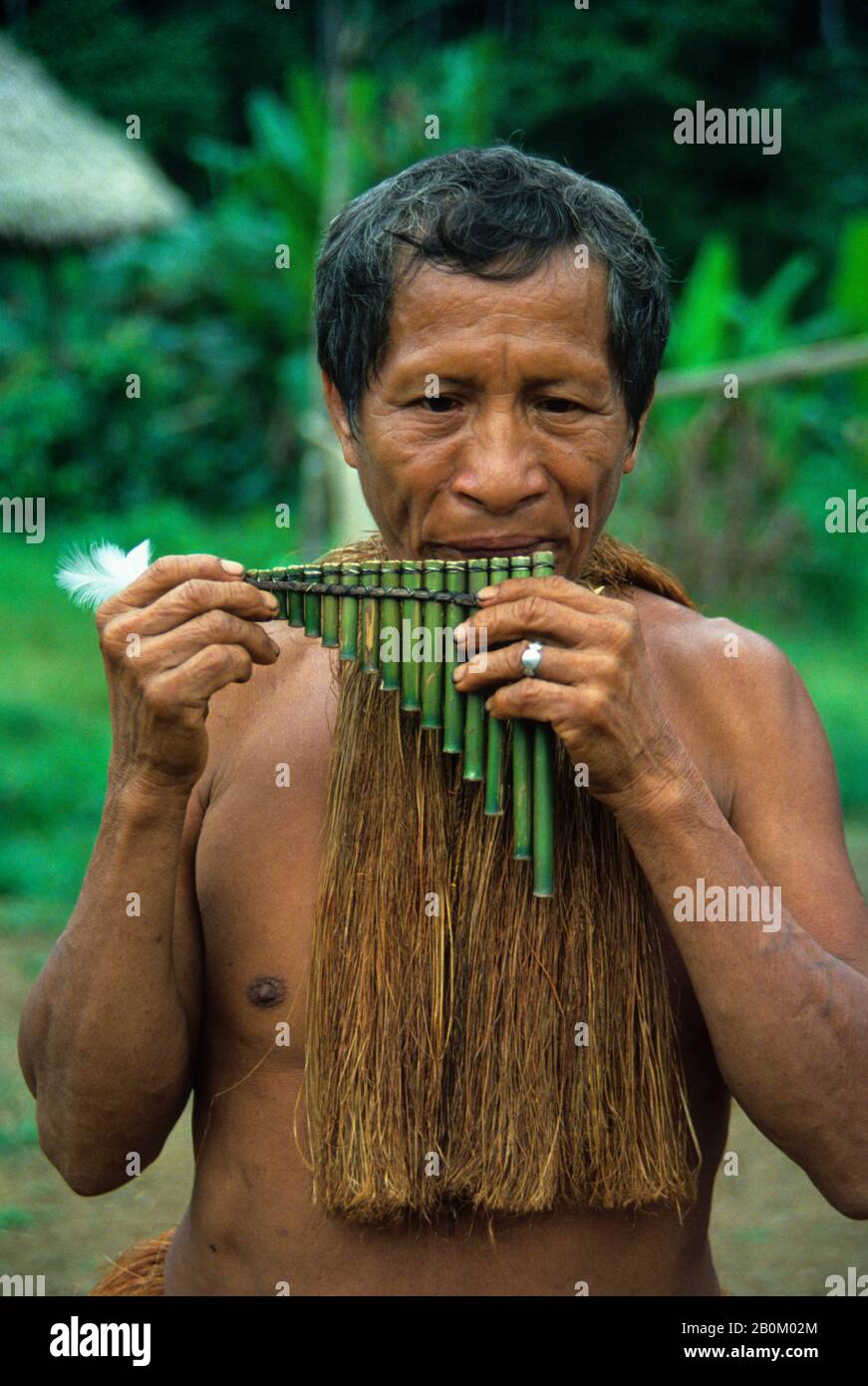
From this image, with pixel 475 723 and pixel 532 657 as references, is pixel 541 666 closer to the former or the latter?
pixel 532 657

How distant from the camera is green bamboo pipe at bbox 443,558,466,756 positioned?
2205 mm

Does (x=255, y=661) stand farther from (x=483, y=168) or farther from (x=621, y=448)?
(x=483, y=168)

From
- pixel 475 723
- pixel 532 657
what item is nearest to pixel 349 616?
pixel 475 723

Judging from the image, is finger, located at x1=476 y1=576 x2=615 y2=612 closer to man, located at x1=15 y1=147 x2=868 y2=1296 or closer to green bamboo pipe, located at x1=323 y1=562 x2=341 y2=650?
man, located at x1=15 y1=147 x2=868 y2=1296

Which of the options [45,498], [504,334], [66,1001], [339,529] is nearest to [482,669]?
[504,334]

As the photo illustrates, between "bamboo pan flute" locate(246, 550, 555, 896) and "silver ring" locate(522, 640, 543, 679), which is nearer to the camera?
"silver ring" locate(522, 640, 543, 679)

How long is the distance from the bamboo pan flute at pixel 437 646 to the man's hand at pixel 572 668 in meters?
0.11

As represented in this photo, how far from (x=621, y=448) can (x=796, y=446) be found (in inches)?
421

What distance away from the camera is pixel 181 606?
2123 millimetres

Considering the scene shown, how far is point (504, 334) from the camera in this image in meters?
2.23

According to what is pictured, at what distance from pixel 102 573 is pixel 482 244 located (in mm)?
768

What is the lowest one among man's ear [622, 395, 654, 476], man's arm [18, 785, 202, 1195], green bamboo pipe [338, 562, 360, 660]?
man's arm [18, 785, 202, 1195]

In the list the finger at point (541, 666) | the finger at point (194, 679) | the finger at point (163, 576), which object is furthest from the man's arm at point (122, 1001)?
the finger at point (541, 666)

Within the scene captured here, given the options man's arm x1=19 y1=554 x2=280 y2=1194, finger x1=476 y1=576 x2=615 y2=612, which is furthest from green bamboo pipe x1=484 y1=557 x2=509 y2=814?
man's arm x1=19 y1=554 x2=280 y2=1194
